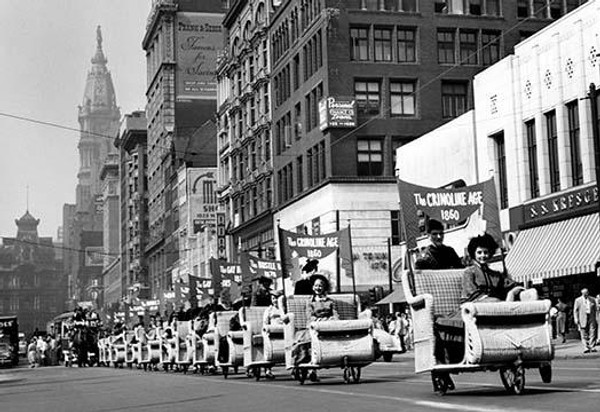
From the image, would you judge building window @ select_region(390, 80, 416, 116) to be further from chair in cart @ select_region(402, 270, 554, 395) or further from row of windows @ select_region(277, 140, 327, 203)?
chair in cart @ select_region(402, 270, 554, 395)

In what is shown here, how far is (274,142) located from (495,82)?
33.5 meters

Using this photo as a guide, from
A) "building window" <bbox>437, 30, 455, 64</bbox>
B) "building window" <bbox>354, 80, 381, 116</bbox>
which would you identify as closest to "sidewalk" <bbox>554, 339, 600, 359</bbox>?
"building window" <bbox>354, 80, 381, 116</bbox>

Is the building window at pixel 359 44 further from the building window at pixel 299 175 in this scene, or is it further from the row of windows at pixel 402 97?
the building window at pixel 299 175

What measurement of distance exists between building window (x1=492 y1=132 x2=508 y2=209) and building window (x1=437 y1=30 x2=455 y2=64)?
20275mm

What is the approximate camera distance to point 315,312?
17812 mm

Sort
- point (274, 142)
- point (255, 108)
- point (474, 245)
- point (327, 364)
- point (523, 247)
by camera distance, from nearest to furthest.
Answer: point (474, 245), point (327, 364), point (523, 247), point (274, 142), point (255, 108)

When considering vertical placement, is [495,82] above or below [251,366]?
above

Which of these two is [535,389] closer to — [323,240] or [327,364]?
[327,364]

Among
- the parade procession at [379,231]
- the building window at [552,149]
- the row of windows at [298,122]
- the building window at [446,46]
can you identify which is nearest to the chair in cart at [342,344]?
the parade procession at [379,231]

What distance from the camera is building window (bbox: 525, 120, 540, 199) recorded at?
144 feet

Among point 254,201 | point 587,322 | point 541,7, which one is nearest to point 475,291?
point 587,322

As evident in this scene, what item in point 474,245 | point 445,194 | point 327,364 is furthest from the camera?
point 445,194

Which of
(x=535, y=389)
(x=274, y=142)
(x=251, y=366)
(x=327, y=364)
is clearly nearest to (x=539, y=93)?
(x=251, y=366)

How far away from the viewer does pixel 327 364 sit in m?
17.2
